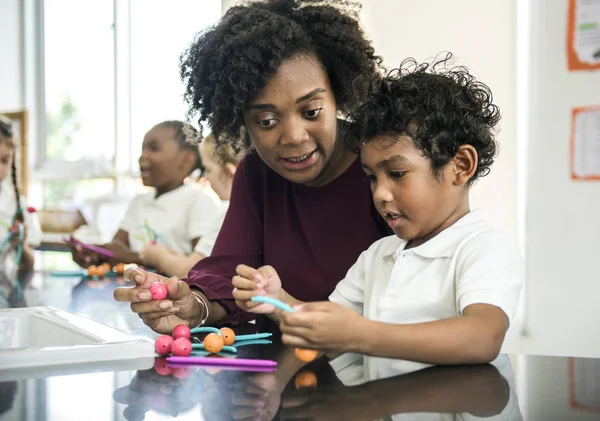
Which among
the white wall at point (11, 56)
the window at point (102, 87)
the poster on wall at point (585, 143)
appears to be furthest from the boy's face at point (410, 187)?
the white wall at point (11, 56)

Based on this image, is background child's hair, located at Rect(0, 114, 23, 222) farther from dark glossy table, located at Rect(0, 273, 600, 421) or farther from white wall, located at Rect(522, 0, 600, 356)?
dark glossy table, located at Rect(0, 273, 600, 421)

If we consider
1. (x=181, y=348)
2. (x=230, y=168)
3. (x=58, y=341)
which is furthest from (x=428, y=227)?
(x=230, y=168)

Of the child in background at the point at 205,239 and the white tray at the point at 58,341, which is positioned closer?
the white tray at the point at 58,341

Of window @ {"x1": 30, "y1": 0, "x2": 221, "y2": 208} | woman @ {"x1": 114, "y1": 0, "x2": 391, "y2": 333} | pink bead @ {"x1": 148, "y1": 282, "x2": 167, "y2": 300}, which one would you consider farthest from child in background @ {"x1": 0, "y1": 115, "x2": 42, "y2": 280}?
pink bead @ {"x1": 148, "y1": 282, "x2": 167, "y2": 300}

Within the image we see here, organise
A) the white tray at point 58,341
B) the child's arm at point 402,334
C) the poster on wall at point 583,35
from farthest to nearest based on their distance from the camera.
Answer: the poster on wall at point 583,35 < the white tray at point 58,341 < the child's arm at point 402,334

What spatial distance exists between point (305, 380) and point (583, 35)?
207 centimetres

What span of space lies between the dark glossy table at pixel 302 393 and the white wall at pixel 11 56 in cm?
488

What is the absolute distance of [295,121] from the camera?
1264 millimetres

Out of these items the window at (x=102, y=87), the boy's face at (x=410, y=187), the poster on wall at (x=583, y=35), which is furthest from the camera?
the window at (x=102, y=87)

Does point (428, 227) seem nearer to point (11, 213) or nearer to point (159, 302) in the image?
point (159, 302)

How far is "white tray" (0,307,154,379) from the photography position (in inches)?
35.7

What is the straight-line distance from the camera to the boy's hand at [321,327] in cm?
75

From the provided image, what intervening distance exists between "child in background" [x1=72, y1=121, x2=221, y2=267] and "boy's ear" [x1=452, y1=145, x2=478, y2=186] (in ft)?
5.70

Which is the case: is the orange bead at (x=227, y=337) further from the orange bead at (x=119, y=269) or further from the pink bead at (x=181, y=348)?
the orange bead at (x=119, y=269)
